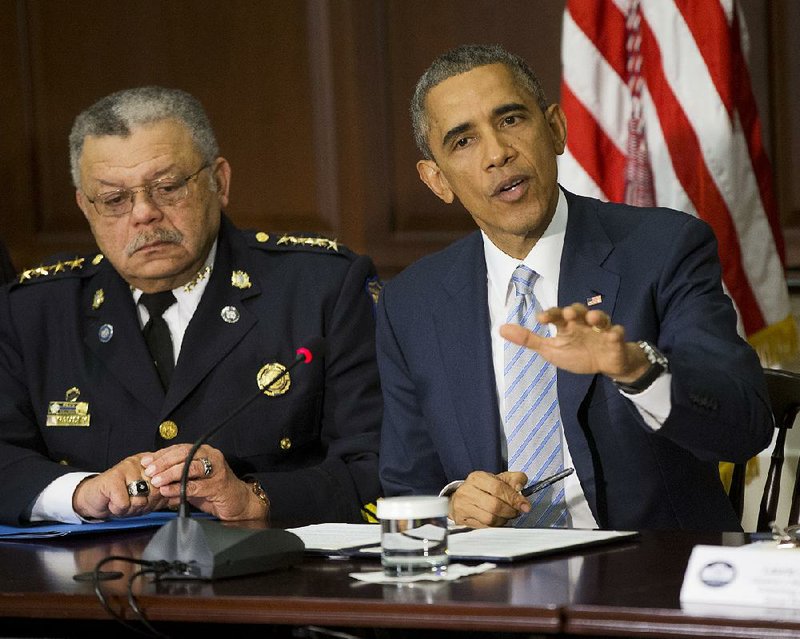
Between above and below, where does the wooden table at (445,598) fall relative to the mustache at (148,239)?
below

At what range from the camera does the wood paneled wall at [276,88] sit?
157 inches

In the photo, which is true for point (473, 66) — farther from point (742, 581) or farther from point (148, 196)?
point (742, 581)

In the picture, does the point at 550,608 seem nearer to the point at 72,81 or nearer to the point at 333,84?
the point at 333,84

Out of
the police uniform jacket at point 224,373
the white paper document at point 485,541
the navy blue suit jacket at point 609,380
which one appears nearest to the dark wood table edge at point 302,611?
the white paper document at point 485,541

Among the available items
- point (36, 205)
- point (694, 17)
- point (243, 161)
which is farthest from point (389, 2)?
point (36, 205)

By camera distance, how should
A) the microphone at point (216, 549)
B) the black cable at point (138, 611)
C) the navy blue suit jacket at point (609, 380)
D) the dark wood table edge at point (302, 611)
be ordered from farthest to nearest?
the navy blue suit jacket at point (609, 380), the microphone at point (216, 549), the black cable at point (138, 611), the dark wood table edge at point (302, 611)

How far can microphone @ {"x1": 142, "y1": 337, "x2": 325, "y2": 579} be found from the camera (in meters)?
1.73

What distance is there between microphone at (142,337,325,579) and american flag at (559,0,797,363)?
5.69ft

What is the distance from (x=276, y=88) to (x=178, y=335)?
1500 millimetres

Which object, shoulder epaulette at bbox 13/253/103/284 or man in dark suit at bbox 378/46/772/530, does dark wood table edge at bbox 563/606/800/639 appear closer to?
man in dark suit at bbox 378/46/772/530

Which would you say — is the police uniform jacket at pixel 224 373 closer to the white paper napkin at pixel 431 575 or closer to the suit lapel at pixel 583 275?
the suit lapel at pixel 583 275

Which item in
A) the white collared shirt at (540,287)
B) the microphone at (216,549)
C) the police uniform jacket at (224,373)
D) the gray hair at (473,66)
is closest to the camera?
the microphone at (216,549)

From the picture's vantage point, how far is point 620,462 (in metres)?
2.32

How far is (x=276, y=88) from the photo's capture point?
4.19 m
